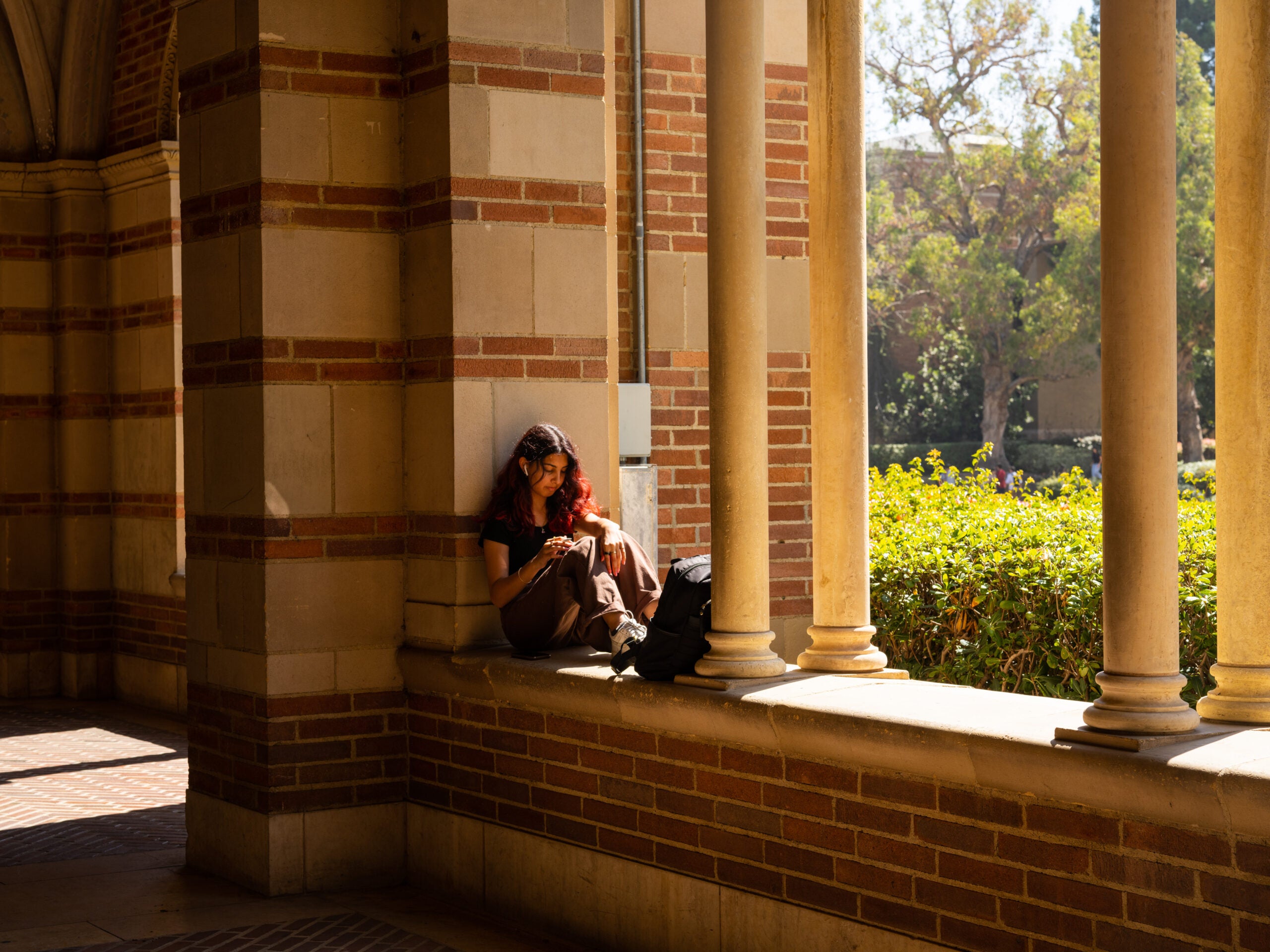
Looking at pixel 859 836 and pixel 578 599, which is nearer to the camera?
pixel 859 836

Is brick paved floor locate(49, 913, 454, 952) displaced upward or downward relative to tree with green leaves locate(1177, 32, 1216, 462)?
downward

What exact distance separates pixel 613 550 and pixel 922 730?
74.0 inches

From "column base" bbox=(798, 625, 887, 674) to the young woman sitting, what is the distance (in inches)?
30.7

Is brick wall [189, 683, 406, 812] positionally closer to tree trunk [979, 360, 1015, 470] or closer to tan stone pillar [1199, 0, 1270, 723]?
tan stone pillar [1199, 0, 1270, 723]

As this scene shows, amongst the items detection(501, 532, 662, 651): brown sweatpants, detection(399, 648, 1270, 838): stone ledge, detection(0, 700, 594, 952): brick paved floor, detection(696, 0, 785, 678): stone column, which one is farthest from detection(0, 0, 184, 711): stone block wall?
detection(696, 0, 785, 678): stone column

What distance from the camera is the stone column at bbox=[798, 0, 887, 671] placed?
5121mm

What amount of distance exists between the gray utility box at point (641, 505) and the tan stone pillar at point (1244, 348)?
3.49 m

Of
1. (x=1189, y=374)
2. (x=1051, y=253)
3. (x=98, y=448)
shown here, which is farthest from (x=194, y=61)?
(x=1051, y=253)

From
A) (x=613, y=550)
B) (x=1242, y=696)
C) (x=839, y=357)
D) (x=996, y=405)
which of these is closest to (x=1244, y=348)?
(x=1242, y=696)

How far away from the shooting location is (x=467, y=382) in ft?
19.2

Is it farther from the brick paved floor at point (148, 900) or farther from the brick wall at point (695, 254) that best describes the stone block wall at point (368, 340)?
the brick wall at point (695, 254)

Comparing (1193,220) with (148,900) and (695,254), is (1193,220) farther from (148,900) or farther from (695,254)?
(148,900)

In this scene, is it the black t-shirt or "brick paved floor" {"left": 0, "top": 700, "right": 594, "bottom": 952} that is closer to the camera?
"brick paved floor" {"left": 0, "top": 700, "right": 594, "bottom": 952}

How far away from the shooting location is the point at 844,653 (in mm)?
5113
